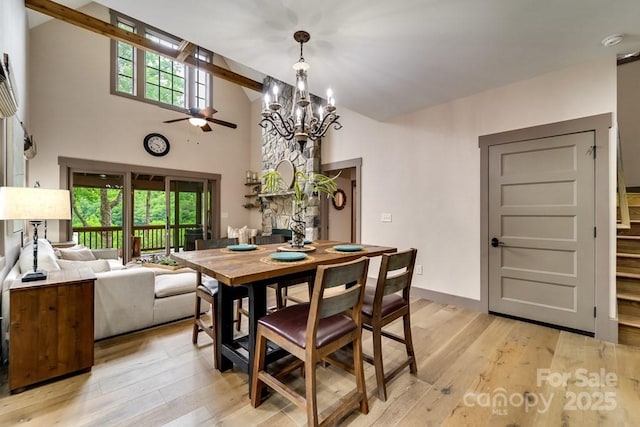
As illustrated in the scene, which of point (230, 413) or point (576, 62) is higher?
point (576, 62)

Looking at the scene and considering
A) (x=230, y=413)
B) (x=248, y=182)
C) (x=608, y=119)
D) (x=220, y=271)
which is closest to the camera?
(x=220, y=271)

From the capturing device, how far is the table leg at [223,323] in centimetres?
206

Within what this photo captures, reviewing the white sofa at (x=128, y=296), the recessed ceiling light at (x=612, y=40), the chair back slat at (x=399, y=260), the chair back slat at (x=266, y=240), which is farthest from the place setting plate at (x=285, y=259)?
the recessed ceiling light at (x=612, y=40)

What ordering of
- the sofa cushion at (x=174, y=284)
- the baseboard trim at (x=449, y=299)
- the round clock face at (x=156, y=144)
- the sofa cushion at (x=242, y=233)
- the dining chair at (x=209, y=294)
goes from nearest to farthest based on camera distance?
the dining chair at (x=209, y=294) < the sofa cushion at (x=174, y=284) < the baseboard trim at (x=449, y=299) < the round clock face at (x=156, y=144) < the sofa cushion at (x=242, y=233)

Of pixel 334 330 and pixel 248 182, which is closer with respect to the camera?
→ pixel 334 330

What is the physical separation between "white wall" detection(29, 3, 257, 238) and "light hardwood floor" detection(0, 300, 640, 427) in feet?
13.5

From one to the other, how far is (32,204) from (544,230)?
442 centimetres

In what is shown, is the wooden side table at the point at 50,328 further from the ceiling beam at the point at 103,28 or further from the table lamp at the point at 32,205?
the ceiling beam at the point at 103,28

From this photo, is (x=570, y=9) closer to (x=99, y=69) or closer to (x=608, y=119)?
(x=608, y=119)

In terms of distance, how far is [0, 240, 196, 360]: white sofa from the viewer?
2500mm

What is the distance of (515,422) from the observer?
162 centimetres

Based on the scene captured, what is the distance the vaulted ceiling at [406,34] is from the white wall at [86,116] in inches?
160

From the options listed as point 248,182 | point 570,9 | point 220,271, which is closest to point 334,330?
point 220,271

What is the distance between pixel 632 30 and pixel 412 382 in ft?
10.5
